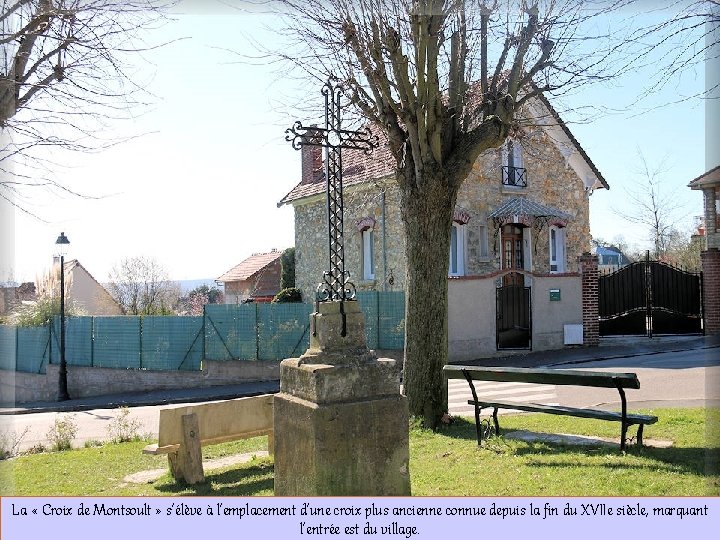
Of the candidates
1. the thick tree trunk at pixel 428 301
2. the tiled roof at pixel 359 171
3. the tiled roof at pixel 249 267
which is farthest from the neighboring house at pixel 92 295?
the thick tree trunk at pixel 428 301

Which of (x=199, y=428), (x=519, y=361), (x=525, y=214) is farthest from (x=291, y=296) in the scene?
(x=199, y=428)

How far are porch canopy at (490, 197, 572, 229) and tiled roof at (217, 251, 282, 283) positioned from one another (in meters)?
20.5

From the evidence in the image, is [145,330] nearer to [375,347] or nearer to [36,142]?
[375,347]

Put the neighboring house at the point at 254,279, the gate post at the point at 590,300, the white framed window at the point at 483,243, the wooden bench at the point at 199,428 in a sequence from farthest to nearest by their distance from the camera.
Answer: the neighboring house at the point at 254,279, the white framed window at the point at 483,243, the gate post at the point at 590,300, the wooden bench at the point at 199,428

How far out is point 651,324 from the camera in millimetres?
20422

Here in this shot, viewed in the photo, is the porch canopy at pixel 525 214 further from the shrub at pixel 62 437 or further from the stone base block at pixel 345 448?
the stone base block at pixel 345 448

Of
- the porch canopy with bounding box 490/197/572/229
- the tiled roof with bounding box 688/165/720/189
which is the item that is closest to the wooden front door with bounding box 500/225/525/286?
the porch canopy with bounding box 490/197/572/229

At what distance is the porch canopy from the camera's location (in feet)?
69.3

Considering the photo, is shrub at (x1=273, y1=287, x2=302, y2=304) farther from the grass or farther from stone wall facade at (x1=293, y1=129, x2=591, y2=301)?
the grass

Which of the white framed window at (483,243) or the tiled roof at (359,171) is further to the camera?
the white framed window at (483,243)

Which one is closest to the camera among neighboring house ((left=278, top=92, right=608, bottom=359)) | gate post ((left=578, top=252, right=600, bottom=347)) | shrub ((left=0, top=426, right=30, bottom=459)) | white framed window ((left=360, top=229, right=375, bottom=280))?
shrub ((left=0, top=426, right=30, bottom=459))

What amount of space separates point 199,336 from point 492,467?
14.7 meters

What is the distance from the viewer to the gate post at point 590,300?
763 inches

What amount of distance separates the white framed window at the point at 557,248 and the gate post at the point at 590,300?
3268 millimetres
